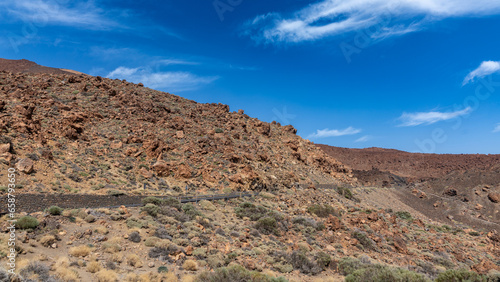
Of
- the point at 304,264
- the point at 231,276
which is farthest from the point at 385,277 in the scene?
the point at 231,276

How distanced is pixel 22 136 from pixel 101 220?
17.7 m

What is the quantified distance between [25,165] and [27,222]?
12.3 m

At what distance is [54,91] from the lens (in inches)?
1613

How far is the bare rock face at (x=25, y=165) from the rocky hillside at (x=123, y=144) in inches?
2.5

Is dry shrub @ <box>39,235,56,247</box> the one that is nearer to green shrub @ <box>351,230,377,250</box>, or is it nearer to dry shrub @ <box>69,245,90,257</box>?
dry shrub @ <box>69,245,90,257</box>

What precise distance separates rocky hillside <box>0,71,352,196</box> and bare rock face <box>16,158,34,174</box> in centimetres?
6

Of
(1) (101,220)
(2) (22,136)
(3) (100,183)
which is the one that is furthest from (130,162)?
(1) (101,220)

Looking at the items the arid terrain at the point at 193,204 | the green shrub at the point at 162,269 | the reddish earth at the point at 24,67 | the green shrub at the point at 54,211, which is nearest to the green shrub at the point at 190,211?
the arid terrain at the point at 193,204

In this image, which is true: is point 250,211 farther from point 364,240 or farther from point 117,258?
point 117,258

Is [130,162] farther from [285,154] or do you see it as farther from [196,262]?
[285,154]

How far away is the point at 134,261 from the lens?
1265 cm

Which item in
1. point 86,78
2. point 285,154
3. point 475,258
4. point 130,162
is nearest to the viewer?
point 475,258

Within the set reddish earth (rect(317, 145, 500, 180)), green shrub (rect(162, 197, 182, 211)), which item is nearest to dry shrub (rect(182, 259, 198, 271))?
green shrub (rect(162, 197, 182, 211))

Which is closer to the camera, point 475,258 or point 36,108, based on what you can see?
point 475,258
